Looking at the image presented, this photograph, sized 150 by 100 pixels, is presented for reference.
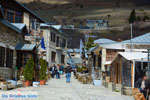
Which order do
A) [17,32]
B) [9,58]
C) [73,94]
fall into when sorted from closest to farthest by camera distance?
1. [73,94]
2. [9,58]
3. [17,32]

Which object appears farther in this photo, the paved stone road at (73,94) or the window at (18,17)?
the window at (18,17)

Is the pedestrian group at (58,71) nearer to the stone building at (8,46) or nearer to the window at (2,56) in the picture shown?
the stone building at (8,46)

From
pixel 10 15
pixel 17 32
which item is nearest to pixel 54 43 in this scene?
pixel 10 15

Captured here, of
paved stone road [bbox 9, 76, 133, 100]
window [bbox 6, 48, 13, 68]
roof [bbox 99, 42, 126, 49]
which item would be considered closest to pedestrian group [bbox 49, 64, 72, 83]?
roof [bbox 99, 42, 126, 49]

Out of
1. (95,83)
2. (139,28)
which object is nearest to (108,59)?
(95,83)

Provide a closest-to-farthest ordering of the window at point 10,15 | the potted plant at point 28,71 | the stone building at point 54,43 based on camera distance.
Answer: the potted plant at point 28,71 → the window at point 10,15 → the stone building at point 54,43

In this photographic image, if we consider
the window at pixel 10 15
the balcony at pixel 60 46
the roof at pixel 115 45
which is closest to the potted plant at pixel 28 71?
the roof at pixel 115 45

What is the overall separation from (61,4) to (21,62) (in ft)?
538

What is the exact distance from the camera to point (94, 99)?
13.1 meters

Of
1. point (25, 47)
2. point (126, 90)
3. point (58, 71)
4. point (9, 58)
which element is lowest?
point (58, 71)

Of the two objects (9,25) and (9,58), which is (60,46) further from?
(9,25)

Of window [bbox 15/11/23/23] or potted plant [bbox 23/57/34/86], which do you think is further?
window [bbox 15/11/23/23]

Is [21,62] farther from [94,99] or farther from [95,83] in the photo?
[94,99]

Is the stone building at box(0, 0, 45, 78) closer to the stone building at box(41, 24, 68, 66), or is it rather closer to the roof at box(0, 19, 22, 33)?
the roof at box(0, 19, 22, 33)
